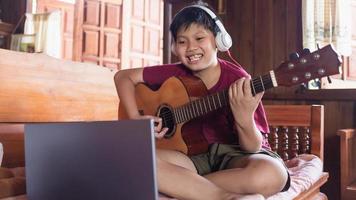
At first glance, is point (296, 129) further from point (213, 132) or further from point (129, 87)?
point (129, 87)

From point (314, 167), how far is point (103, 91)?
101cm

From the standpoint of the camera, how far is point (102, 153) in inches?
26.0

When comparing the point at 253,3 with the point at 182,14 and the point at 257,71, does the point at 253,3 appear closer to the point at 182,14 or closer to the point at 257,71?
A: the point at 257,71

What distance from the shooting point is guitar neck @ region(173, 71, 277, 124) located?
0.94 meters

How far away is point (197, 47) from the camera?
42.4 inches

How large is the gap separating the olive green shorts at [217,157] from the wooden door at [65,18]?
10.1 ft

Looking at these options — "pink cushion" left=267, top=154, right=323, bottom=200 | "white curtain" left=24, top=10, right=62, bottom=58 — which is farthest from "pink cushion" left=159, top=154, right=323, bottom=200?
"white curtain" left=24, top=10, right=62, bottom=58

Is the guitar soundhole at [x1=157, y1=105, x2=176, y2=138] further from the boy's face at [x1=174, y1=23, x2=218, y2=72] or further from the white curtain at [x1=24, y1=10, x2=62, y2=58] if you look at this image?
the white curtain at [x1=24, y1=10, x2=62, y2=58]

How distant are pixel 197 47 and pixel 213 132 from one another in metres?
0.25

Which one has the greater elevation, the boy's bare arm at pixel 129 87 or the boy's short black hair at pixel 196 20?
the boy's short black hair at pixel 196 20

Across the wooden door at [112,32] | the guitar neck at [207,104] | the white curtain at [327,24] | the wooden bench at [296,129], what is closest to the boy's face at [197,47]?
the guitar neck at [207,104]

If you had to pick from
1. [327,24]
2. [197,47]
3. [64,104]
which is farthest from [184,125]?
[327,24]

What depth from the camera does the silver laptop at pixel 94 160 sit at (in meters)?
0.63

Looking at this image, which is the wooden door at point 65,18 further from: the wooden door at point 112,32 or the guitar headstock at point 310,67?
the guitar headstock at point 310,67
